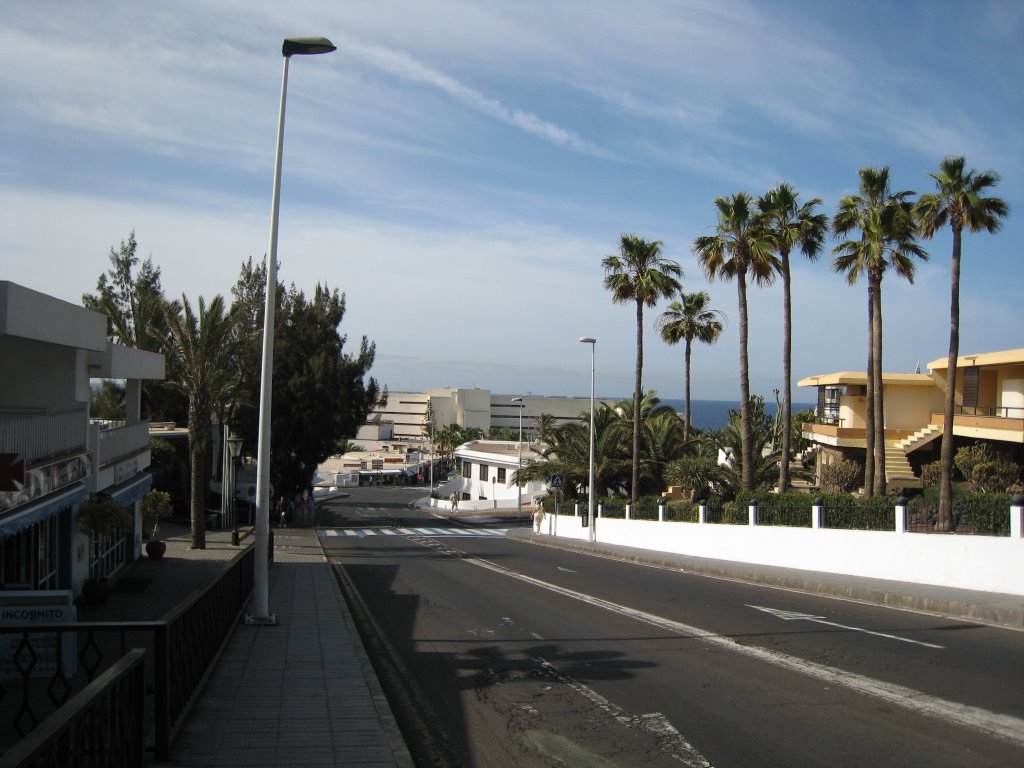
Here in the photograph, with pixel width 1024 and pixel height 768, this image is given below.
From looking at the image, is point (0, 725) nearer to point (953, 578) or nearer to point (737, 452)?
point (953, 578)

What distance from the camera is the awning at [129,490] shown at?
66.1ft

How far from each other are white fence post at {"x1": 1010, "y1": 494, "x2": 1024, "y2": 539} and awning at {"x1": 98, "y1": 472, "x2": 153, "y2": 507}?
61.3 feet

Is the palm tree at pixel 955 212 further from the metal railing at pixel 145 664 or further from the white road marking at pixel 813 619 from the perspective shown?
the metal railing at pixel 145 664

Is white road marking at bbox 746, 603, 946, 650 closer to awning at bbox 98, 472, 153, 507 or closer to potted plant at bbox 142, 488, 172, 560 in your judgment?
awning at bbox 98, 472, 153, 507

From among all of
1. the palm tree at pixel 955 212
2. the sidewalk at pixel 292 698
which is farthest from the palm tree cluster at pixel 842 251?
the sidewalk at pixel 292 698

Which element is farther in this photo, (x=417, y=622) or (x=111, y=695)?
(x=417, y=622)

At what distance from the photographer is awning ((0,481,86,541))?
12570 millimetres

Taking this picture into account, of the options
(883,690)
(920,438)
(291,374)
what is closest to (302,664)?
(883,690)

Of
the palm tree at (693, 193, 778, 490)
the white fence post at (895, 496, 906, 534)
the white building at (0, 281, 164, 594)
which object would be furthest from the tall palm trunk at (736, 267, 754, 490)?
the white building at (0, 281, 164, 594)

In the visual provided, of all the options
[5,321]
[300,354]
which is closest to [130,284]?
[300,354]

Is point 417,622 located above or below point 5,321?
below

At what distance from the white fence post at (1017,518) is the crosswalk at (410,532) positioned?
3018 centimetres

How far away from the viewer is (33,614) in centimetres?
935

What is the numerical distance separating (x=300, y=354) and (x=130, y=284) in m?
11.9
